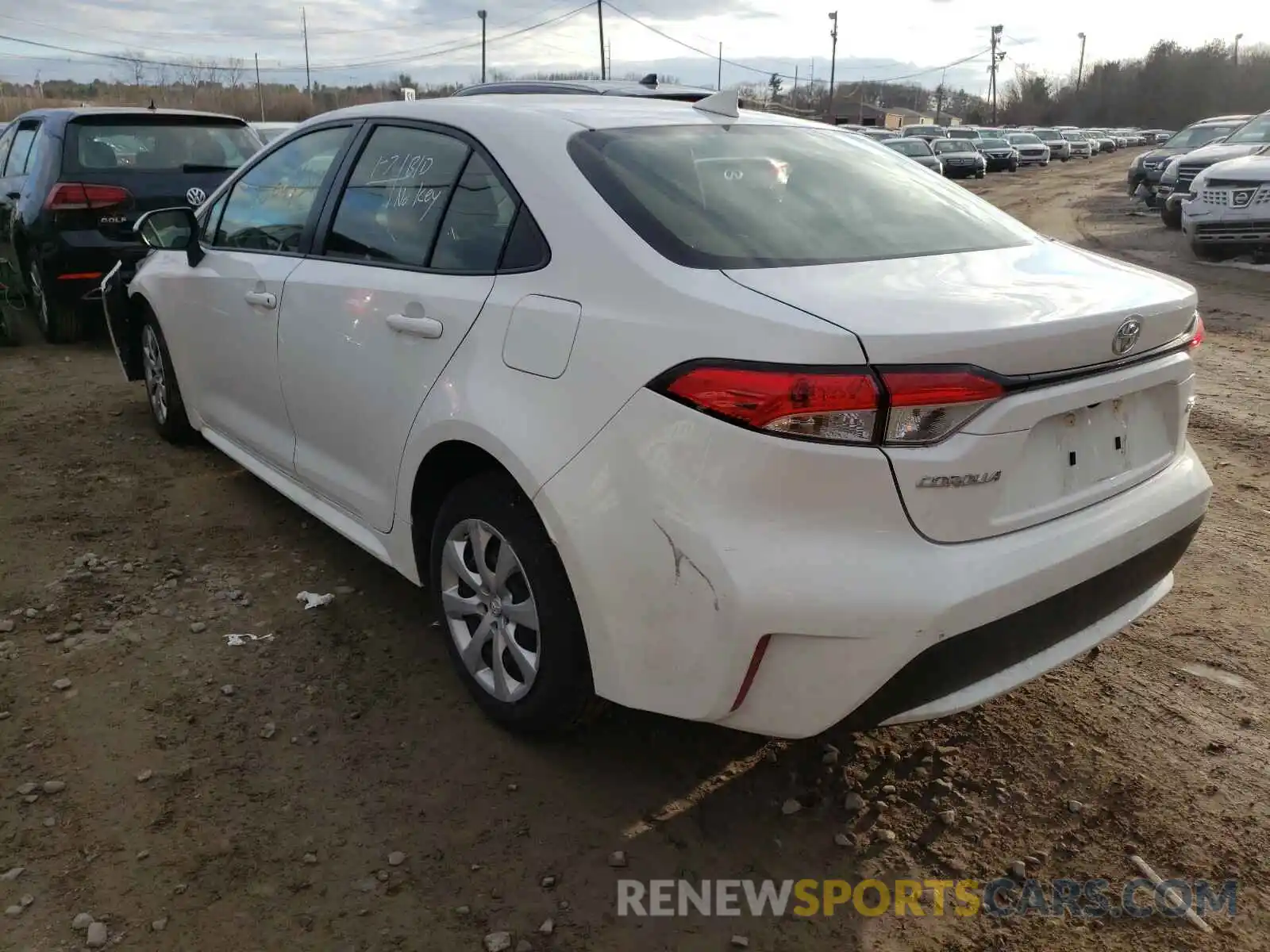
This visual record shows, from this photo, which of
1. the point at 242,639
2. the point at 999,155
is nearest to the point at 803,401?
the point at 242,639

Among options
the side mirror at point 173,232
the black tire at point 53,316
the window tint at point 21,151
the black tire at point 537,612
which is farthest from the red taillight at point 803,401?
the window tint at point 21,151

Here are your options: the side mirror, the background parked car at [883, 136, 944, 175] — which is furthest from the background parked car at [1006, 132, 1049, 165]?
the side mirror

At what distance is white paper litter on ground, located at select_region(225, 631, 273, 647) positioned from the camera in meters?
3.29

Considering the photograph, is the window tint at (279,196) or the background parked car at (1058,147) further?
the background parked car at (1058,147)

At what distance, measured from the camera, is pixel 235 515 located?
433 centimetres

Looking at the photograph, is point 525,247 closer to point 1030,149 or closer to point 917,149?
point 917,149

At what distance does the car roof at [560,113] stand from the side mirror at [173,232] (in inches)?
50.3

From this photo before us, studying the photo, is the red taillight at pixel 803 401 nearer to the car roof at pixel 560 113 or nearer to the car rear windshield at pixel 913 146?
the car roof at pixel 560 113

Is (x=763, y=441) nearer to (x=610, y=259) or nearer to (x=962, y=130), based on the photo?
(x=610, y=259)

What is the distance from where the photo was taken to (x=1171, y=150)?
20.0m

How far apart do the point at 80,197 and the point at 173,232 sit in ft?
10.5

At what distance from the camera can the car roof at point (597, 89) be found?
337 cm

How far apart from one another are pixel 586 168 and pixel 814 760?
5.53ft

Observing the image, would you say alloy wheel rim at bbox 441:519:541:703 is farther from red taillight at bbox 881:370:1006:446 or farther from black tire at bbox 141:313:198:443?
black tire at bbox 141:313:198:443
